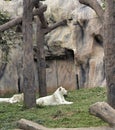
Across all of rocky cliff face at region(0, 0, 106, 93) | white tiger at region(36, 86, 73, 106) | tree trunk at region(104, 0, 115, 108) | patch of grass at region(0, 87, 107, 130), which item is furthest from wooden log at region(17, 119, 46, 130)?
rocky cliff face at region(0, 0, 106, 93)

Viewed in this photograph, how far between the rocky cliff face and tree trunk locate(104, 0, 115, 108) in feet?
26.2

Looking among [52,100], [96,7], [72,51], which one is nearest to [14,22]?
[52,100]

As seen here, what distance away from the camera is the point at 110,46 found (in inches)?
290

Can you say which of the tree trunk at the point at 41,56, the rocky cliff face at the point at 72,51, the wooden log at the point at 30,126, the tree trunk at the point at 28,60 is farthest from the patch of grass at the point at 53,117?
the rocky cliff face at the point at 72,51

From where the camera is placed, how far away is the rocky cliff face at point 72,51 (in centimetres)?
1580

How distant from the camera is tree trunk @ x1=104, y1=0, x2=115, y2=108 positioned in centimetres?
737

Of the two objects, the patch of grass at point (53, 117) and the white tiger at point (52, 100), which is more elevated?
the white tiger at point (52, 100)

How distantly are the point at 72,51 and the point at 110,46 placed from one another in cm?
961

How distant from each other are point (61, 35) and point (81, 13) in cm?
139

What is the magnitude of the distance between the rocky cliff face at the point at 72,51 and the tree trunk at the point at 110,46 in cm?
799

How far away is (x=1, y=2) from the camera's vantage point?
17766 millimetres

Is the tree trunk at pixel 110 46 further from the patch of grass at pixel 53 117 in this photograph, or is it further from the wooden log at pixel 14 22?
the wooden log at pixel 14 22

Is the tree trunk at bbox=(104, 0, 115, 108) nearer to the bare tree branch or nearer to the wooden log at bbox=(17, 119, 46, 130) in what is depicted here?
the bare tree branch

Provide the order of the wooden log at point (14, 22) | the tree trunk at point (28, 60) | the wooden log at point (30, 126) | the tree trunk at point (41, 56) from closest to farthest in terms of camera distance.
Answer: the wooden log at point (30, 126) → the tree trunk at point (28, 60) → the wooden log at point (14, 22) → the tree trunk at point (41, 56)
